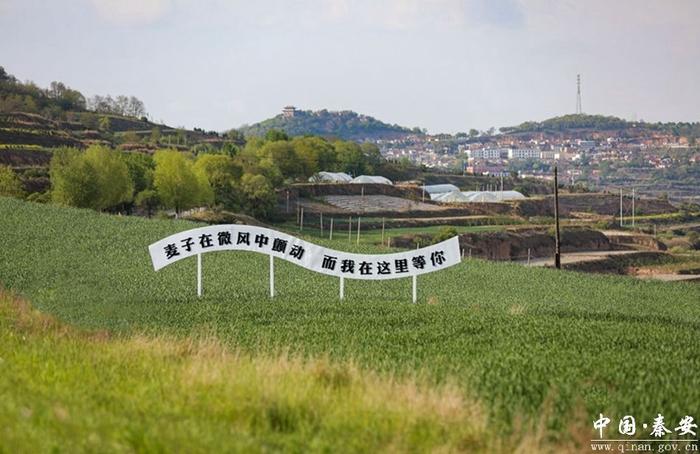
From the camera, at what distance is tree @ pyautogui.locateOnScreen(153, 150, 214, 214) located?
81625 millimetres

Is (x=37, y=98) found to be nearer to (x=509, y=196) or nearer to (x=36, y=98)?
(x=36, y=98)

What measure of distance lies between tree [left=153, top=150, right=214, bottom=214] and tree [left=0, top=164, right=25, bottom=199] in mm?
10179

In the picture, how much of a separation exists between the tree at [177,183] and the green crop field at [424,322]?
36.5 metres

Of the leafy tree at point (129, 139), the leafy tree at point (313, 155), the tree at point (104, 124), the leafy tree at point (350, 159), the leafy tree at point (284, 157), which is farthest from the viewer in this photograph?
the leafy tree at point (350, 159)

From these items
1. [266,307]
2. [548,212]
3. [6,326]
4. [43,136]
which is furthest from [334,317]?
[548,212]

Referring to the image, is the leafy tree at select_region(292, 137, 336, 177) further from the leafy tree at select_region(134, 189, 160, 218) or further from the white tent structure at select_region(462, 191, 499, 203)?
the leafy tree at select_region(134, 189, 160, 218)

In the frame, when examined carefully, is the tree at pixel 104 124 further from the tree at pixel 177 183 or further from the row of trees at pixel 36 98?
the tree at pixel 177 183

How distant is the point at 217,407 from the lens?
37.6 feet

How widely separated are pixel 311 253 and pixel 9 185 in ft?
187

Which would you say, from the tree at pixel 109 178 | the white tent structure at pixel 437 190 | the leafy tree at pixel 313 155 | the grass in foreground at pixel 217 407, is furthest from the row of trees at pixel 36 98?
the grass in foreground at pixel 217 407

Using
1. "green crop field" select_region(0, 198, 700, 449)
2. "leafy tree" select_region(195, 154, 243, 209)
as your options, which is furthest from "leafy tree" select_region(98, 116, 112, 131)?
"green crop field" select_region(0, 198, 700, 449)

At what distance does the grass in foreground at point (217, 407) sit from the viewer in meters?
9.63

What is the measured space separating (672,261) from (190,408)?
88160mm

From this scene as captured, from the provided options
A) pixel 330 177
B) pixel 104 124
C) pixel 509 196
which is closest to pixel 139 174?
pixel 330 177
